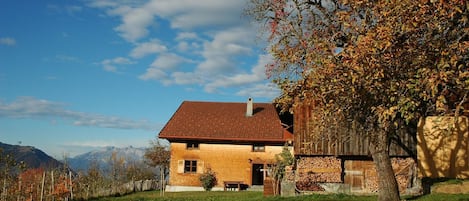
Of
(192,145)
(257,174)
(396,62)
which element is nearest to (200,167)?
(192,145)

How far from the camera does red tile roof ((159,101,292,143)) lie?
36906 millimetres

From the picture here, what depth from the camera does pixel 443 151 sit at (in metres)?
27.6

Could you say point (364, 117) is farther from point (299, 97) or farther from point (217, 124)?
point (217, 124)

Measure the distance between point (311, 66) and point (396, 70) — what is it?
2770 mm

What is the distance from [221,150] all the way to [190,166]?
2.63 metres

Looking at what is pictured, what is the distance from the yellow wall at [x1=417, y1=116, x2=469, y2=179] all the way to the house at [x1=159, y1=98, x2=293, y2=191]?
34.3 ft

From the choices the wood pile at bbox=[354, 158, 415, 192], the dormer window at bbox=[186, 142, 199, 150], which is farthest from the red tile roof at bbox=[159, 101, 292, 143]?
the wood pile at bbox=[354, 158, 415, 192]

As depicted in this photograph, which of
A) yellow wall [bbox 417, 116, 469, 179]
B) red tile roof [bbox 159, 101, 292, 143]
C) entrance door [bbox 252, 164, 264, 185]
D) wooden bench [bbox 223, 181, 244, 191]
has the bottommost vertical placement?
wooden bench [bbox 223, 181, 244, 191]

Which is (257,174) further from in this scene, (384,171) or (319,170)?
(384,171)

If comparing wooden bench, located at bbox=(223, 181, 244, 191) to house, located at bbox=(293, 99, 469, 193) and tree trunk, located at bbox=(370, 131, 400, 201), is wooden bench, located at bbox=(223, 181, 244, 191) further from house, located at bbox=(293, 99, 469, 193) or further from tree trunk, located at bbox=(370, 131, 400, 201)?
tree trunk, located at bbox=(370, 131, 400, 201)

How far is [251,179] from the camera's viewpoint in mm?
36562

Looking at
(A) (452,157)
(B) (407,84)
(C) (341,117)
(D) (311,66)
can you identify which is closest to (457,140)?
(A) (452,157)

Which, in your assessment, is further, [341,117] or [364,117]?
[364,117]

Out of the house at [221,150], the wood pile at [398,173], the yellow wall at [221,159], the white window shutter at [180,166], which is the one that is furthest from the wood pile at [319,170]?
the white window shutter at [180,166]
